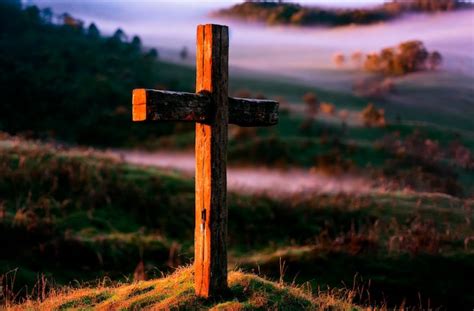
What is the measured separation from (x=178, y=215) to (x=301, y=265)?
15.0ft

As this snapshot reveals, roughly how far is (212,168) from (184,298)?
168cm

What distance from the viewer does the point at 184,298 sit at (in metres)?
7.52

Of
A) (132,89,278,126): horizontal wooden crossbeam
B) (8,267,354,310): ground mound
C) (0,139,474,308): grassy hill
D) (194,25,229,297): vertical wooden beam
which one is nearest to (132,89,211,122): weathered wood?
(132,89,278,126): horizontal wooden crossbeam

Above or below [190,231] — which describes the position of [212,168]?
above

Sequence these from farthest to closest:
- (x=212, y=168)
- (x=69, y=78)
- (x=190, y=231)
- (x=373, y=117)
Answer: (x=69, y=78) → (x=373, y=117) → (x=190, y=231) → (x=212, y=168)

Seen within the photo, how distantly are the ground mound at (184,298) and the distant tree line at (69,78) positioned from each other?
3536 centimetres

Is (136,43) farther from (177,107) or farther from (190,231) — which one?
(177,107)

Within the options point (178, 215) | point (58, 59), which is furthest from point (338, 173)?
point (58, 59)

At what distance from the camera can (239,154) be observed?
35000 millimetres

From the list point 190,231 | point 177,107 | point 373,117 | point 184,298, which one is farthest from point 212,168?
point 373,117

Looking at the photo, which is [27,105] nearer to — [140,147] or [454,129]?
[140,147]

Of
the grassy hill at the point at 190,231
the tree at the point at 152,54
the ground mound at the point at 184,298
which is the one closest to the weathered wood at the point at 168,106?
the ground mound at the point at 184,298

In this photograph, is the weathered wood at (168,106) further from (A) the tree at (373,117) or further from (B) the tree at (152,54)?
(B) the tree at (152,54)

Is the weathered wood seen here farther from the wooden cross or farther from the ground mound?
the ground mound
